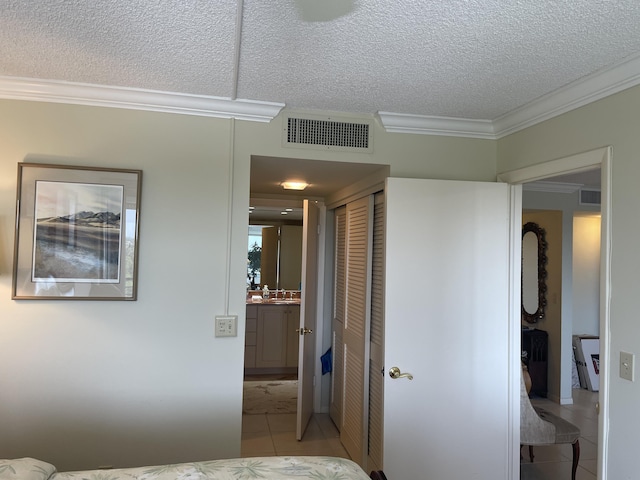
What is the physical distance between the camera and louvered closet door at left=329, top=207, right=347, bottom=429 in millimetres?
3826

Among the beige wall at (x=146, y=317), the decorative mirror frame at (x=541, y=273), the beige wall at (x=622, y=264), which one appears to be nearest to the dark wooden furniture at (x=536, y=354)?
the decorative mirror frame at (x=541, y=273)

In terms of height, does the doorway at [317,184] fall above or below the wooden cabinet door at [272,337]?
above

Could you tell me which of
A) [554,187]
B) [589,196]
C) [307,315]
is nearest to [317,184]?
[307,315]

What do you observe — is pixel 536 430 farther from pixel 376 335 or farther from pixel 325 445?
pixel 325 445

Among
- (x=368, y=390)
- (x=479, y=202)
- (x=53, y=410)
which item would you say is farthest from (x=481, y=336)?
(x=53, y=410)

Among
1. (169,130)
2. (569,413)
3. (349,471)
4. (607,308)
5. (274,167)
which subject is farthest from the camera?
(569,413)

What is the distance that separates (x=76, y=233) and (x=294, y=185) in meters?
1.67

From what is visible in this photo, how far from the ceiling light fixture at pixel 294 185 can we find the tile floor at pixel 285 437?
78.9 inches

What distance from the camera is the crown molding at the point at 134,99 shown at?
→ 7.41 ft

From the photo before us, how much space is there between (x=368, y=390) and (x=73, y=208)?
2.18 metres

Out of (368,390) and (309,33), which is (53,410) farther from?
(309,33)

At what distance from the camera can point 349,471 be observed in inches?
60.5

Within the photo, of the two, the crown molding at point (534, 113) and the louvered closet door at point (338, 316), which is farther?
the louvered closet door at point (338, 316)

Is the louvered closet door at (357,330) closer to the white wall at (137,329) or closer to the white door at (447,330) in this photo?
the white door at (447,330)
